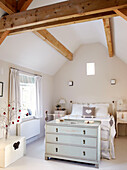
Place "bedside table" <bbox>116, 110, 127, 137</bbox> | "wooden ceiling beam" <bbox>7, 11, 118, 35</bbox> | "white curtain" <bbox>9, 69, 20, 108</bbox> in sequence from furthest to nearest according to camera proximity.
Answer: "bedside table" <bbox>116, 110, 127, 137</bbox>
"white curtain" <bbox>9, 69, 20, 108</bbox>
"wooden ceiling beam" <bbox>7, 11, 118, 35</bbox>

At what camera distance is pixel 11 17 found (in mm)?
2902

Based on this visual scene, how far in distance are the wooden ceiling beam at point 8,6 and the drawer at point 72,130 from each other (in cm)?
238

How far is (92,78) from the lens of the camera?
19.8 feet

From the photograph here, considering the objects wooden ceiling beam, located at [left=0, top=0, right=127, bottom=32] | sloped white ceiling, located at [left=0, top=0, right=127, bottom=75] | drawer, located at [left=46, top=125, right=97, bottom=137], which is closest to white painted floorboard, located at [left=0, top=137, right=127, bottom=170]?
drawer, located at [left=46, top=125, right=97, bottom=137]

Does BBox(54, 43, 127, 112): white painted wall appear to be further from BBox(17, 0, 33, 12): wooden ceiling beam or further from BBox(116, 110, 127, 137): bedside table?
BBox(17, 0, 33, 12): wooden ceiling beam

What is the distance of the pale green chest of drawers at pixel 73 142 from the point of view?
310 cm

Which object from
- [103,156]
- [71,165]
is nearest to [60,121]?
[71,165]

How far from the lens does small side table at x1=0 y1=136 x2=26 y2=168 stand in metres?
3.05

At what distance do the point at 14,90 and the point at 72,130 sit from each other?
1804mm

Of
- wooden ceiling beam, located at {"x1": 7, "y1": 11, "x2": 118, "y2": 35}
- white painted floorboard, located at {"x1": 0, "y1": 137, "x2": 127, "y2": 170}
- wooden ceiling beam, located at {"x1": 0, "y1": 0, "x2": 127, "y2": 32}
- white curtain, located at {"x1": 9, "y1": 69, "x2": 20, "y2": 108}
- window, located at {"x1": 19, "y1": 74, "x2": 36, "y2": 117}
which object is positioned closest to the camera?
wooden ceiling beam, located at {"x1": 0, "y1": 0, "x2": 127, "y2": 32}

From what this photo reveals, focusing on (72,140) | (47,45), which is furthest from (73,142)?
(47,45)

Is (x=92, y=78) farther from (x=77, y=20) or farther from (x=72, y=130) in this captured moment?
(x=77, y=20)

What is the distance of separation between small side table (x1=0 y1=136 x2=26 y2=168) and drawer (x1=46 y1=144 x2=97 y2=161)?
2.00 ft

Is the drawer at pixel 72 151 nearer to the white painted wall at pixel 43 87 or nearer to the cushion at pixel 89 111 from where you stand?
the white painted wall at pixel 43 87
